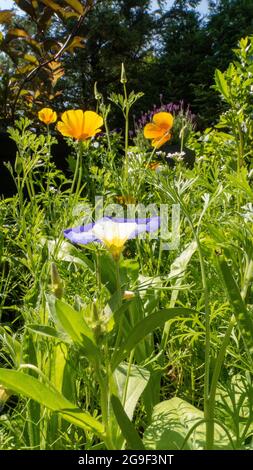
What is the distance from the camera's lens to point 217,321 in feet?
2.82

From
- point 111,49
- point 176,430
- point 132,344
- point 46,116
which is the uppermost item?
point 111,49

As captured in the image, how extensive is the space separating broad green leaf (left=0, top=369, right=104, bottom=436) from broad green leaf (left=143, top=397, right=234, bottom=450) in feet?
0.42

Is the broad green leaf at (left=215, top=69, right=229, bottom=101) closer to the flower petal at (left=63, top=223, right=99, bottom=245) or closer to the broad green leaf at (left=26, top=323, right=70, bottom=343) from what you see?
the flower petal at (left=63, top=223, right=99, bottom=245)

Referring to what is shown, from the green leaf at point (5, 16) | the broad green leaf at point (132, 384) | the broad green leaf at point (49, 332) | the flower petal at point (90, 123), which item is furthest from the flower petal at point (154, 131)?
the green leaf at point (5, 16)

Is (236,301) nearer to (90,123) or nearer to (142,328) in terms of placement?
(142,328)

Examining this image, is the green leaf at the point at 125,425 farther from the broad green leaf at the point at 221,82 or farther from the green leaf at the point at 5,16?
the green leaf at the point at 5,16

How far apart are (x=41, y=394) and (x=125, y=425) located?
92 millimetres

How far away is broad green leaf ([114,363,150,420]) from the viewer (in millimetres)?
663

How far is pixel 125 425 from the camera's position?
1.72 feet

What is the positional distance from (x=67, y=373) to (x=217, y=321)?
0.28m

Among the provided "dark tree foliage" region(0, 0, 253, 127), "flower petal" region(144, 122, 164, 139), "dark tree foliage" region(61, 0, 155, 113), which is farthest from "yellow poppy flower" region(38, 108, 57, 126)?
"dark tree foliage" region(61, 0, 155, 113)

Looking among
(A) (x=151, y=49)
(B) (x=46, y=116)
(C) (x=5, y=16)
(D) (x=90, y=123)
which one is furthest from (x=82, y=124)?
(A) (x=151, y=49)

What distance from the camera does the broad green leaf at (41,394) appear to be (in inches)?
20.6

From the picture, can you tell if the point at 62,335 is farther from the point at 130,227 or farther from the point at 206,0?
the point at 206,0
